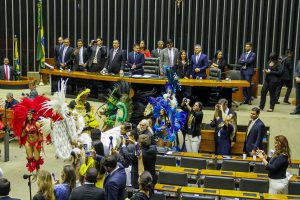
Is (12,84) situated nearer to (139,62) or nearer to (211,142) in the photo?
(139,62)

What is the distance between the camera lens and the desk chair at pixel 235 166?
8.41 m

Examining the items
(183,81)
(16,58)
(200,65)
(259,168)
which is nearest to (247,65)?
(200,65)

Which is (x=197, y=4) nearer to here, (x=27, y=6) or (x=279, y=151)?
(x=27, y=6)

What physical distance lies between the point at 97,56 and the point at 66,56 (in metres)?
1.14

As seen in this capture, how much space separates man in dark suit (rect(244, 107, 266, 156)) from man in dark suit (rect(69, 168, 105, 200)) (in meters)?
4.26

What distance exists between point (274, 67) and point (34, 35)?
355 inches

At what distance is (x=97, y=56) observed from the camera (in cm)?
1450

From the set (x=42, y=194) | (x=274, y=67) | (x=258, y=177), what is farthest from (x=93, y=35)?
(x=42, y=194)

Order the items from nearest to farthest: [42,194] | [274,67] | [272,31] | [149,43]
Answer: [42,194] → [274,67] → [272,31] → [149,43]

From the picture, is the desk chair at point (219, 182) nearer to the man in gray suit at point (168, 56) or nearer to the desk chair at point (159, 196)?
the desk chair at point (159, 196)

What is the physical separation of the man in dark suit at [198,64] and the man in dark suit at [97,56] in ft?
8.56

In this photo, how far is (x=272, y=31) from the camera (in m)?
16.0

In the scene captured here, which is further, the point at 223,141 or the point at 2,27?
the point at 2,27

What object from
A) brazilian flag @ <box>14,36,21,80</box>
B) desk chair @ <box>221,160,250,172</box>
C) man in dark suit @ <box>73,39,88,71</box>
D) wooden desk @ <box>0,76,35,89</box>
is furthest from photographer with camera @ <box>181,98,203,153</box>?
brazilian flag @ <box>14,36,21,80</box>
